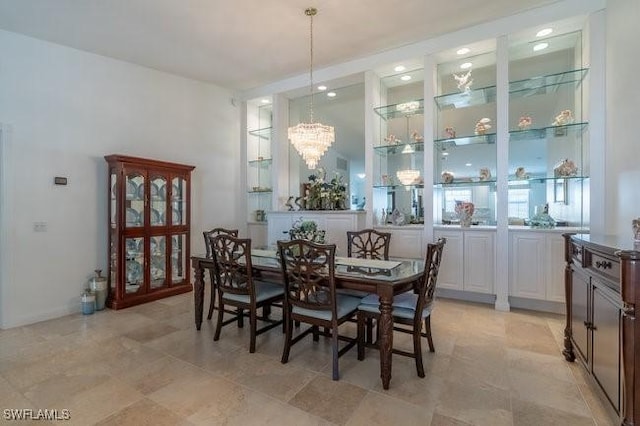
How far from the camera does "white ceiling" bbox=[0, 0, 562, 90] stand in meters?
3.27

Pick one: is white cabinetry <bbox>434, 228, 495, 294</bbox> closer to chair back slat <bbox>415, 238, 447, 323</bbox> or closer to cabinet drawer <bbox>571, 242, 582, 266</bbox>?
cabinet drawer <bbox>571, 242, 582, 266</bbox>

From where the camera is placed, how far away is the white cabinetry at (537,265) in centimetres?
355

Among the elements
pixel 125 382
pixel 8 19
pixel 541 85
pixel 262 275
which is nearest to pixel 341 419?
pixel 262 275

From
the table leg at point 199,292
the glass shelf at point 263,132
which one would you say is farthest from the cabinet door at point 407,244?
the glass shelf at point 263,132

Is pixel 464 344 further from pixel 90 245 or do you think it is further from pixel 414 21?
pixel 90 245

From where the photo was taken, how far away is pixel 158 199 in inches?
176

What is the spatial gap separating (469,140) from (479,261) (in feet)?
5.40

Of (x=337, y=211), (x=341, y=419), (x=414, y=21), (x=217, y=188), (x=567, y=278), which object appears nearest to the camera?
(x=341, y=419)

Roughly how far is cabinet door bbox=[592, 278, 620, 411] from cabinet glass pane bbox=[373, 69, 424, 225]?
2.58 m

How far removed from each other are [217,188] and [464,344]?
181 inches

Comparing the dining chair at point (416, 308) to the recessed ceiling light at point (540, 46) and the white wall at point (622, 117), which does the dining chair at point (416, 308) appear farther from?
the recessed ceiling light at point (540, 46)

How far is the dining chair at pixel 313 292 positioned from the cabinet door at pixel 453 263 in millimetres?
2103

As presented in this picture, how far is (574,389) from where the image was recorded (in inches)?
85.4

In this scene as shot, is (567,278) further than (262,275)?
No
